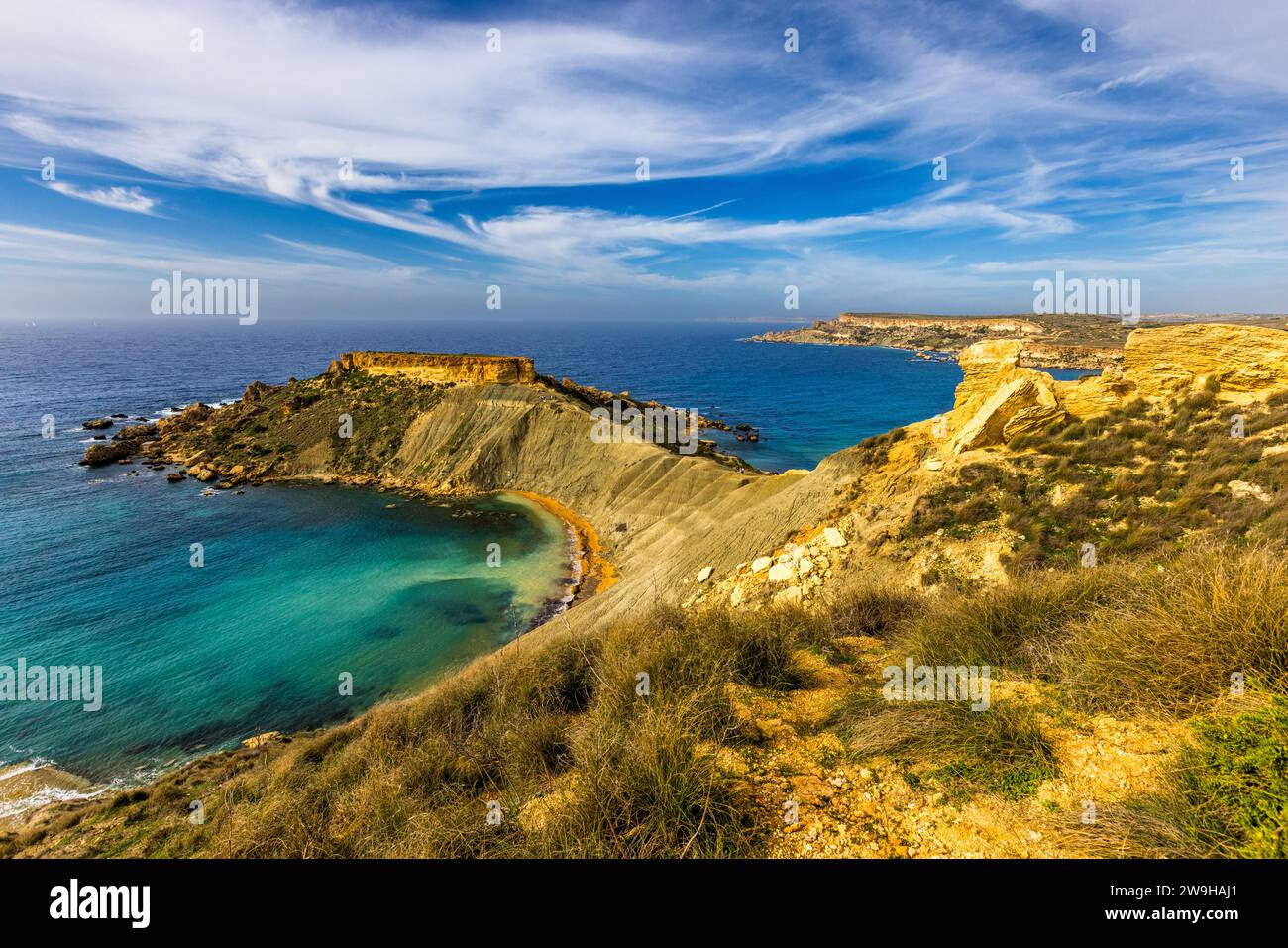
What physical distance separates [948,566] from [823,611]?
224 inches

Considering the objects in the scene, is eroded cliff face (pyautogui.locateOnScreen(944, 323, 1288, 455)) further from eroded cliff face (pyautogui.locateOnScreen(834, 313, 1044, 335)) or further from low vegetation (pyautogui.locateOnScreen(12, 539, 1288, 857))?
eroded cliff face (pyautogui.locateOnScreen(834, 313, 1044, 335))

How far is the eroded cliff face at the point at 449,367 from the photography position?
4647 cm

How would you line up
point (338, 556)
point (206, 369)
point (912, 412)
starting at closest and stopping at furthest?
point (338, 556)
point (912, 412)
point (206, 369)

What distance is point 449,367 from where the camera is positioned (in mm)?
48906

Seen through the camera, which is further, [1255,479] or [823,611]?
[1255,479]

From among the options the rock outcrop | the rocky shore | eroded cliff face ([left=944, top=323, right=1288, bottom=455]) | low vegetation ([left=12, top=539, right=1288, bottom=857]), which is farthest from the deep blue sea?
the rocky shore

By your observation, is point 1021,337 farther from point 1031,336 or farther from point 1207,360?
point 1207,360

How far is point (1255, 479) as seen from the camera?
11.1 metres

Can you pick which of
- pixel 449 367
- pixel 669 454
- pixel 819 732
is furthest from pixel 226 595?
pixel 449 367

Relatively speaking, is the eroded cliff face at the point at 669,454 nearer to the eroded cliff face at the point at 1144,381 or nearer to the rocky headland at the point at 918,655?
the eroded cliff face at the point at 1144,381

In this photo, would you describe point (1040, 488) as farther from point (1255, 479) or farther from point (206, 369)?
point (206, 369)

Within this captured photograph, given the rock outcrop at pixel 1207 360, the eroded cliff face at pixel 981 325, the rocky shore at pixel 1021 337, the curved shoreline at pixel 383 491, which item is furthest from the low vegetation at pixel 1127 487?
the eroded cliff face at pixel 981 325
